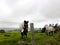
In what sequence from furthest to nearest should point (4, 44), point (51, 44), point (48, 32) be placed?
1. point (48, 32)
2. point (4, 44)
3. point (51, 44)

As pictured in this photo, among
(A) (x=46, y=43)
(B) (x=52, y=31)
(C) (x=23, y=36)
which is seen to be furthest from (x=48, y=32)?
(A) (x=46, y=43)

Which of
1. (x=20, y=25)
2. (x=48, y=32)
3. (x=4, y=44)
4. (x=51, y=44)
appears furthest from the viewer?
(x=48, y=32)

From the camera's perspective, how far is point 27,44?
27891 mm

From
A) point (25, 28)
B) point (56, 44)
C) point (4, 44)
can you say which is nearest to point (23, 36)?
point (25, 28)

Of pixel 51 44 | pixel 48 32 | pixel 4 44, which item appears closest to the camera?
pixel 51 44

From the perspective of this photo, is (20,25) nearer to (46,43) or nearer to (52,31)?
(46,43)

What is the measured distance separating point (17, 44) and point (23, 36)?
7.10m

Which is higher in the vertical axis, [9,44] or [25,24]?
[25,24]

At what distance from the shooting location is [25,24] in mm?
35281

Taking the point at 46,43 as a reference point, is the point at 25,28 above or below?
above

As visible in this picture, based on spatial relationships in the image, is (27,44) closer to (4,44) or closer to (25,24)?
(4,44)

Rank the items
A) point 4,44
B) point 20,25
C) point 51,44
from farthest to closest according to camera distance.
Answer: point 20,25 → point 4,44 → point 51,44

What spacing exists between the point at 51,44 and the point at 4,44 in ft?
22.2

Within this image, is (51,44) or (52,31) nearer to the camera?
(51,44)
